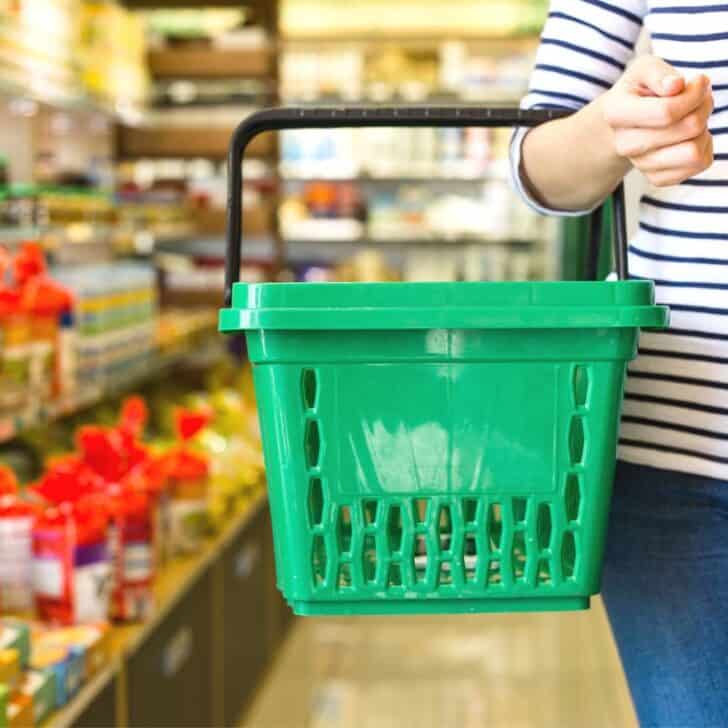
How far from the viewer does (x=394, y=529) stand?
1.07 metres

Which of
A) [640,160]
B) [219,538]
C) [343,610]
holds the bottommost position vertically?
[219,538]

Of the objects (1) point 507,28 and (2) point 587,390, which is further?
(1) point 507,28

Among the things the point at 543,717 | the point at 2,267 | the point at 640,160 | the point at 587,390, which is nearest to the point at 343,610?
the point at 587,390

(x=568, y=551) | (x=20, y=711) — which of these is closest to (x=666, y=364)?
(x=568, y=551)

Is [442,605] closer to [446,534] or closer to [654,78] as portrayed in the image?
[446,534]

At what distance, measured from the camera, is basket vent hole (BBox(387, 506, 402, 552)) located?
3.43 feet

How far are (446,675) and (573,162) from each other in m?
3.40

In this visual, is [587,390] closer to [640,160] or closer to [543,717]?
[640,160]

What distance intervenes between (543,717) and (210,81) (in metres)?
3.22

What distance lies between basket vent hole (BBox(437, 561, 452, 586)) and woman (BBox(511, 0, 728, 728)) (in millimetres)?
231

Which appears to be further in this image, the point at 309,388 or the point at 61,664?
the point at 61,664

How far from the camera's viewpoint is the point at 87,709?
231cm

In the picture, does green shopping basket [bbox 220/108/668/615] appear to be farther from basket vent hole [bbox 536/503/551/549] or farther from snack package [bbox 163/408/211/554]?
snack package [bbox 163/408/211/554]

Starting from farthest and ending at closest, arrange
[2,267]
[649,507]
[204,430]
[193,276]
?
[193,276], [204,430], [2,267], [649,507]
